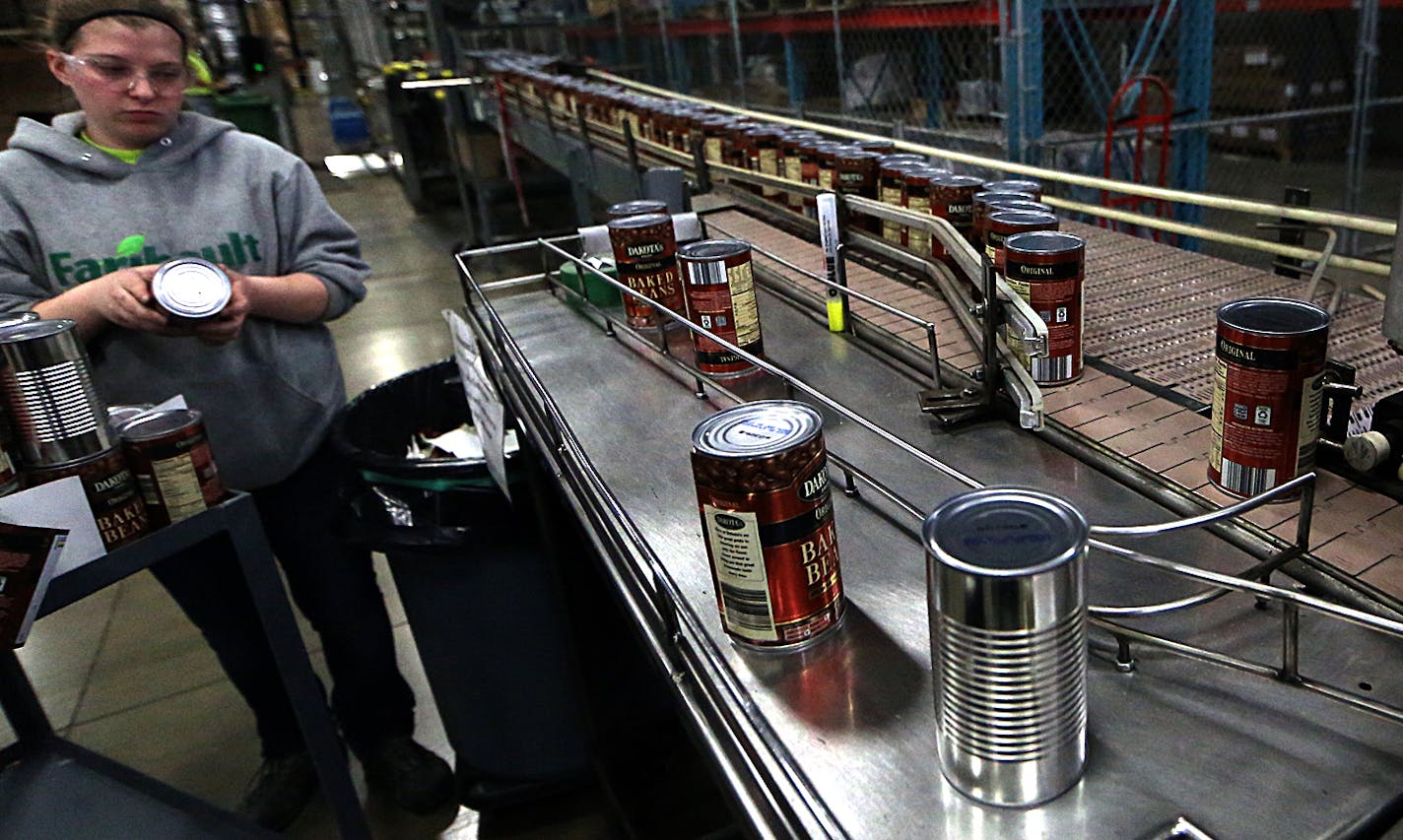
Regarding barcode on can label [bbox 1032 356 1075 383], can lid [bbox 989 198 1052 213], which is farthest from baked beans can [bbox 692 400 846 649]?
can lid [bbox 989 198 1052 213]

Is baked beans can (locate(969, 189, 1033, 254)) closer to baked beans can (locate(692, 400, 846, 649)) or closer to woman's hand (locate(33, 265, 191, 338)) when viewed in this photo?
baked beans can (locate(692, 400, 846, 649))

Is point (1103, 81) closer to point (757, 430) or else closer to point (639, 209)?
point (639, 209)

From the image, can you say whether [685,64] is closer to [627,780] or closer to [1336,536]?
[627,780]

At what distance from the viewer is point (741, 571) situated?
2.35ft

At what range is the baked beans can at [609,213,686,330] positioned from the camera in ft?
4.55

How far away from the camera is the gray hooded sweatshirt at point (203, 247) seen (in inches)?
58.1

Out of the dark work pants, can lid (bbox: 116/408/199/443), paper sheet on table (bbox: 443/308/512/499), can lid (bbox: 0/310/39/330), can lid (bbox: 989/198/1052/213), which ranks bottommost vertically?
the dark work pants

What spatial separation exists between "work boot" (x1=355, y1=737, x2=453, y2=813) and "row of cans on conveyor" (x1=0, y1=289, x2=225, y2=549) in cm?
88

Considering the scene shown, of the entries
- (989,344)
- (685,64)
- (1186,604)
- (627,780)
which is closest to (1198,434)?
(989,344)

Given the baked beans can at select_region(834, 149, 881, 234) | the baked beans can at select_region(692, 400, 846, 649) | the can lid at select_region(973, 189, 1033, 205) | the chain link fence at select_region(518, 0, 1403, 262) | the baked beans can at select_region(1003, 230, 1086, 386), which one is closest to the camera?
the baked beans can at select_region(692, 400, 846, 649)

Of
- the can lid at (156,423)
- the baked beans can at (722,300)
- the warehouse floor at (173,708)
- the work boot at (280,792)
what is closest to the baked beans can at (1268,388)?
the baked beans can at (722,300)

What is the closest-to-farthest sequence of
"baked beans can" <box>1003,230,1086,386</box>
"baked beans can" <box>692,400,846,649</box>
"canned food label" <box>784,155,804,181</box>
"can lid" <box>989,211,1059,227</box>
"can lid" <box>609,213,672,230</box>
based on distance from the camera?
"baked beans can" <box>692,400,846,649</box> < "baked beans can" <box>1003,230,1086,386</box> < "can lid" <box>989,211,1059,227</box> < "can lid" <box>609,213,672,230</box> < "canned food label" <box>784,155,804,181</box>

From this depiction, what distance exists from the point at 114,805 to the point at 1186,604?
5.25ft

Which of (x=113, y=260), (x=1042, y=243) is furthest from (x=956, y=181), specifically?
(x=113, y=260)
